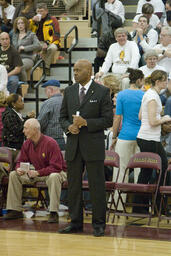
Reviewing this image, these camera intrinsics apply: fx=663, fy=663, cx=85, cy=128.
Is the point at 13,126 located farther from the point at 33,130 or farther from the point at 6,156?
the point at 33,130

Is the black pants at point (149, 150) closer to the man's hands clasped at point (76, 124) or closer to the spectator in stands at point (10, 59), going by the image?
the man's hands clasped at point (76, 124)

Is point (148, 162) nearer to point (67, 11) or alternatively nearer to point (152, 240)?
point (152, 240)

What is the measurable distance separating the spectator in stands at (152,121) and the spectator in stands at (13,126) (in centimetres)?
177

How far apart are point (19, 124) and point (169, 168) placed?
2.22m

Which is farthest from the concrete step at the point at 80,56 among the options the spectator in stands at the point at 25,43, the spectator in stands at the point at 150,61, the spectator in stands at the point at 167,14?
the spectator in stands at the point at 150,61

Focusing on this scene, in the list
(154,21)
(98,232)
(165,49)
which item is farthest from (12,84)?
(98,232)

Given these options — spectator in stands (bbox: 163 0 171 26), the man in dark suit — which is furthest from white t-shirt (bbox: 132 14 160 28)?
the man in dark suit

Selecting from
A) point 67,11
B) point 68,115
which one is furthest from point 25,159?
point 67,11

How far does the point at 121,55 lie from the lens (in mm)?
10672

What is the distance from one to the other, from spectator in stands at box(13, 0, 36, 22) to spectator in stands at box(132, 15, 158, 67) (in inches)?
102

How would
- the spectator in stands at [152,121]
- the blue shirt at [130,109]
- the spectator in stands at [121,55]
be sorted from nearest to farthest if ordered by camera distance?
the spectator in stands at [152,121] → the blue shirt at [130,109] → the spectator in stands at [121,55]

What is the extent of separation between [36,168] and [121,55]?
10.5 feet

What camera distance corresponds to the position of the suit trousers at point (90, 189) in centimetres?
688

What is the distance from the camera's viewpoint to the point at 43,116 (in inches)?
349
